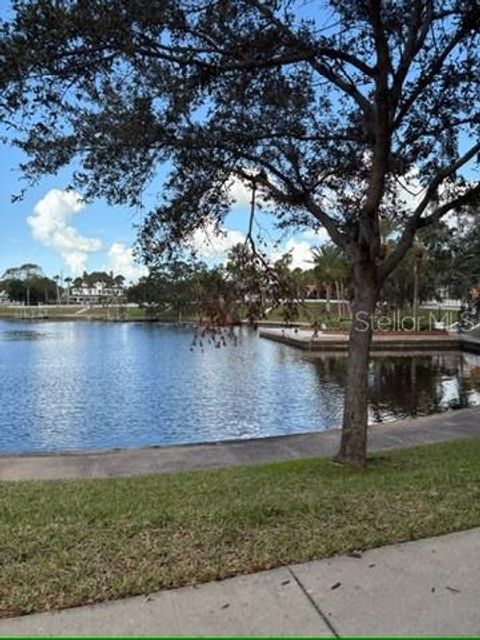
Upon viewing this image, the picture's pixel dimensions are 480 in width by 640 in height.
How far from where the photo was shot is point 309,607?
323cm

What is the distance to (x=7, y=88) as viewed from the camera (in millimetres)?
5777

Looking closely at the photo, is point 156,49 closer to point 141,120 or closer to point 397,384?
point 141,120

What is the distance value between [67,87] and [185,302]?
2297 millimetres

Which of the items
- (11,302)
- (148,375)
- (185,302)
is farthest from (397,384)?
(11,302)

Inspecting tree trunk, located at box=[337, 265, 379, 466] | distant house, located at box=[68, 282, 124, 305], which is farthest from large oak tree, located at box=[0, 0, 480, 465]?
distant house, located at box=[68, 282, 124, 305]

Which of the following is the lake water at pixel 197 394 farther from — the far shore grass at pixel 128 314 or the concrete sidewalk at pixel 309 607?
the far shore grass at pixel 128 314

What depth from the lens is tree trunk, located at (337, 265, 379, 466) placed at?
6.80 m

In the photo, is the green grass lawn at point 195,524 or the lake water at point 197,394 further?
the lake water at point 197,394

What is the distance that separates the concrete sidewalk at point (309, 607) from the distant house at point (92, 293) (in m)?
137

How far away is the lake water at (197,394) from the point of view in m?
14.1

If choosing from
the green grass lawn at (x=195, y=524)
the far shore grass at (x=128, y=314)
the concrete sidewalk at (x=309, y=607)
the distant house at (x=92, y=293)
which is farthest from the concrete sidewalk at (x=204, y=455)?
the distant house at (x=92, y=293)

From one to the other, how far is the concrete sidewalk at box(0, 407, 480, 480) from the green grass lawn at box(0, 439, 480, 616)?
5.91 ft

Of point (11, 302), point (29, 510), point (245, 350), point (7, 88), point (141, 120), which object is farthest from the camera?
point (11, 302)

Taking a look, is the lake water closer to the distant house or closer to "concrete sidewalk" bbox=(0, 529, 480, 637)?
"concrete sidewalk" bbox=(0, 529, 480, 637)
